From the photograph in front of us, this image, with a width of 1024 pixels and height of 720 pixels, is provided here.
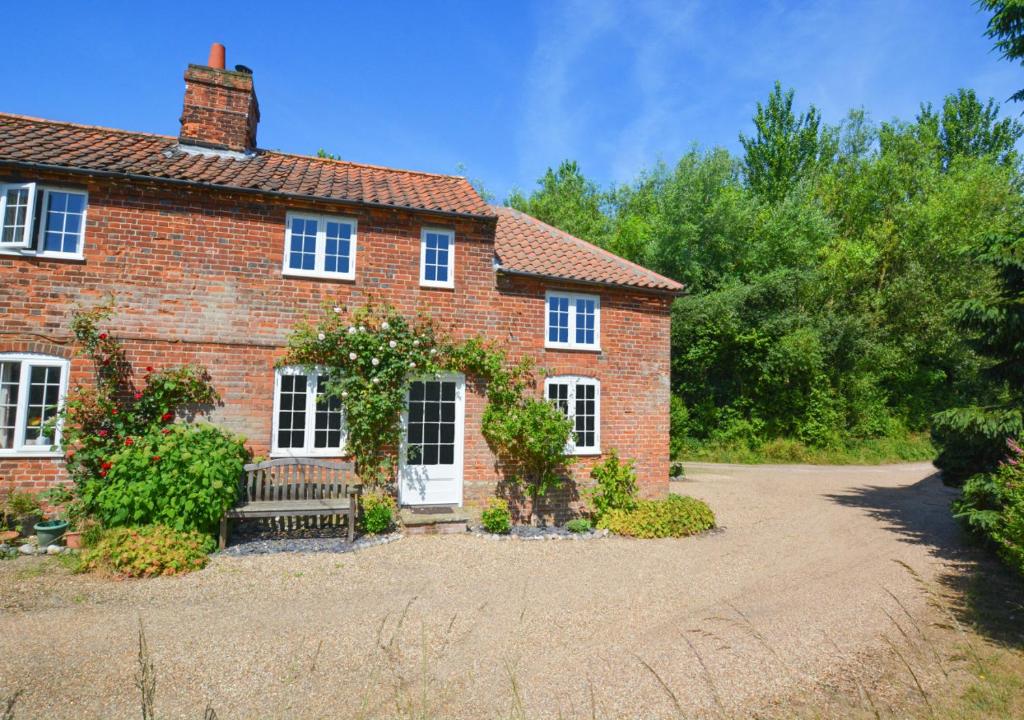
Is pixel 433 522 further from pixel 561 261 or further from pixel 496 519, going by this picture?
pixel 561 261

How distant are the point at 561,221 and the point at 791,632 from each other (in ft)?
103

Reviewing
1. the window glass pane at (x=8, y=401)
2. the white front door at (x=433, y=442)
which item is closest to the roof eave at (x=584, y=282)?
the white front door at (x=433, y=442)

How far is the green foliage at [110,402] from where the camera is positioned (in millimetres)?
9453

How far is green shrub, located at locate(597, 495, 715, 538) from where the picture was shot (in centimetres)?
1128

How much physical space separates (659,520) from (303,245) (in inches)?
347

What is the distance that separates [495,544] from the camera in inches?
408

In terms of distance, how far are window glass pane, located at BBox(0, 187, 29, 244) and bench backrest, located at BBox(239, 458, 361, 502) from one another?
5.56 meters

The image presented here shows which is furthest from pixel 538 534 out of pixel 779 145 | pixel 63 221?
pixel 779 145

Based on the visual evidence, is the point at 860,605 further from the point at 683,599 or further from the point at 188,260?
the point at 188,260

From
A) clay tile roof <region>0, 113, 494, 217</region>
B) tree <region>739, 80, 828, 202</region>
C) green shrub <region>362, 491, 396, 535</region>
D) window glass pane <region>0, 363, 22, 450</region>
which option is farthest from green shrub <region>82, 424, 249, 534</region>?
tree <region>739, 80, 828, 202</region>

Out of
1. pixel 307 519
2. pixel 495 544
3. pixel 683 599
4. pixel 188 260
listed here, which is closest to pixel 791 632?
pixel 683 599

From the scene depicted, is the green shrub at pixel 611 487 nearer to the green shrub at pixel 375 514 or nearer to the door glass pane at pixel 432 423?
the door glass pane at pixel 432 423

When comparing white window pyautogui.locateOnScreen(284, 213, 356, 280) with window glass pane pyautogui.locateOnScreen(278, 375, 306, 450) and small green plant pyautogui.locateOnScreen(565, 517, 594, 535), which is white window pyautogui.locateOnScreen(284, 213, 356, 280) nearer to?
window glass pane pyautogui.locateOnScreen(278, 375, 306, 450)

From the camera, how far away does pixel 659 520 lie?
450 inches
